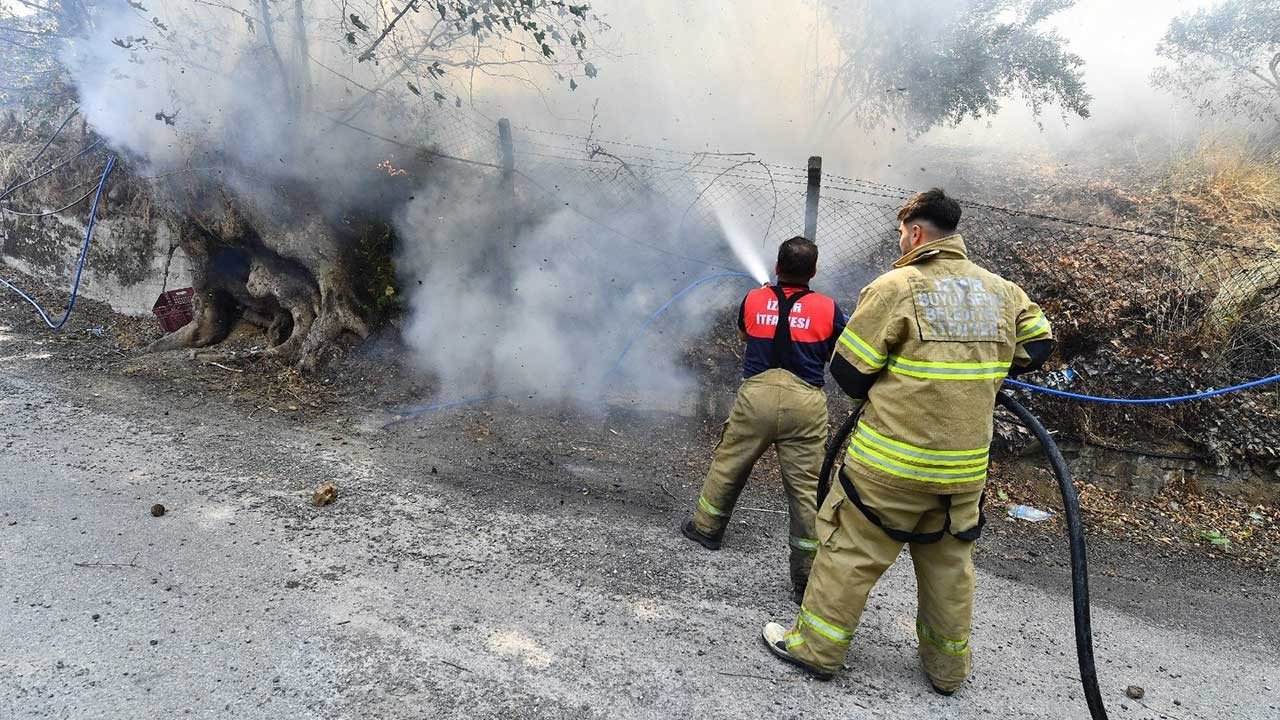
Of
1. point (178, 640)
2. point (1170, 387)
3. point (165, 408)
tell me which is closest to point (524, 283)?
point (165, 408)

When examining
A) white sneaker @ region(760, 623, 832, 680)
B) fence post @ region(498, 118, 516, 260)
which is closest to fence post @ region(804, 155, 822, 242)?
fence post @ region(498, 118, 516, 260)

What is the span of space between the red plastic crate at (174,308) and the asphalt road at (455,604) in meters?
2.36

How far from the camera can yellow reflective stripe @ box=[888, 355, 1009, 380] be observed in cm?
224

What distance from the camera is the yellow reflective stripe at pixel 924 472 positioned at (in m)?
2.26

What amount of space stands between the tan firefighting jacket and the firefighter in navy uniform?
0.67 meters

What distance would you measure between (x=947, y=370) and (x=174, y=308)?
287 inches

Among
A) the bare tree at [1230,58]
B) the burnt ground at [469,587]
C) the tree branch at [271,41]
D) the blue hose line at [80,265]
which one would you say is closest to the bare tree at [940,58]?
the bare tree at [1230,58]

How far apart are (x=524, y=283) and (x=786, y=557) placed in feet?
11.1

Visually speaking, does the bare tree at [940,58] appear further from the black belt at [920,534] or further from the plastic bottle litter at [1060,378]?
the black belt at [920,534]

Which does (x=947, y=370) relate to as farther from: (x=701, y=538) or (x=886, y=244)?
(x=886, y=244)

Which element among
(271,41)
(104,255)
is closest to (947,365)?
(271,41)

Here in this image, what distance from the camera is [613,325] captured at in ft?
18.9

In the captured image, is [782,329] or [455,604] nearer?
[455,604]

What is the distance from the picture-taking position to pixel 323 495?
357cm
